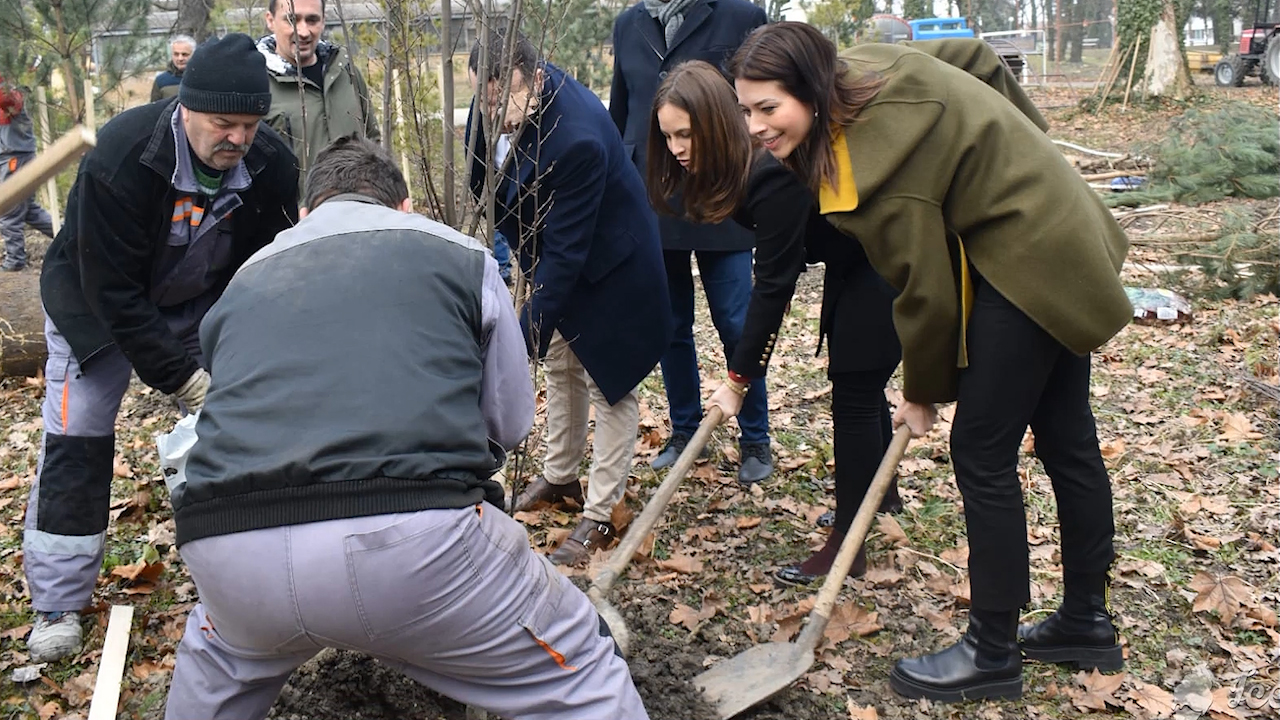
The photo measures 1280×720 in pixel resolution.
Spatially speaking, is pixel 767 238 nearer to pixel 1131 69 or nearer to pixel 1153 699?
pixel 1153 699

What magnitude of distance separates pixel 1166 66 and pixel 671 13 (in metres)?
17.3

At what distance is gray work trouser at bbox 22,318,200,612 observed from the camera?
135 inches

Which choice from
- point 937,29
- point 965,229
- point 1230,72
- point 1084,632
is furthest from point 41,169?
point 1230,72

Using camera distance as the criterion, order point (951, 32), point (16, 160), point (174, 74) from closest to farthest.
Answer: point (174, 74)
point (16, 160)
point (951, 32)

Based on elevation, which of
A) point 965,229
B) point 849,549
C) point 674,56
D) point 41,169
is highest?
point 674,56

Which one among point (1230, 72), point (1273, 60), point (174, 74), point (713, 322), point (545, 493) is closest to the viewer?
point (545, 493)

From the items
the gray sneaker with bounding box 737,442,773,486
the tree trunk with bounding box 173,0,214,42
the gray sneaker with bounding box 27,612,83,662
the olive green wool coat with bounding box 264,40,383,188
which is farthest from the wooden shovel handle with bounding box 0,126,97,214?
the tree trunk with bounding box 173,0,214,42

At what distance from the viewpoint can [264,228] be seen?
3615 millimetres

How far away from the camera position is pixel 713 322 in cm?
463

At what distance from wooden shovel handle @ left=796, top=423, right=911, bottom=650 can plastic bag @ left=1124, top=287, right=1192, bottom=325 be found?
417cm

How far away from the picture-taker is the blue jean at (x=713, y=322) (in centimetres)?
455

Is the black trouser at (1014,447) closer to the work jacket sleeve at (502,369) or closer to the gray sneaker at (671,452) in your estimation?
the work jacket sleeve at (502,369)

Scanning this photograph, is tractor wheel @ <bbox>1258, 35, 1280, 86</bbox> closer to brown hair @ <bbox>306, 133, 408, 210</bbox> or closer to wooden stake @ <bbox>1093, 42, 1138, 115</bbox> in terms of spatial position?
wooden stake @ <bbox>1093, 42, 1138, 115</bbox>

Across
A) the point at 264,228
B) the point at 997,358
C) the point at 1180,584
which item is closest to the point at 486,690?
the point at 997,358
